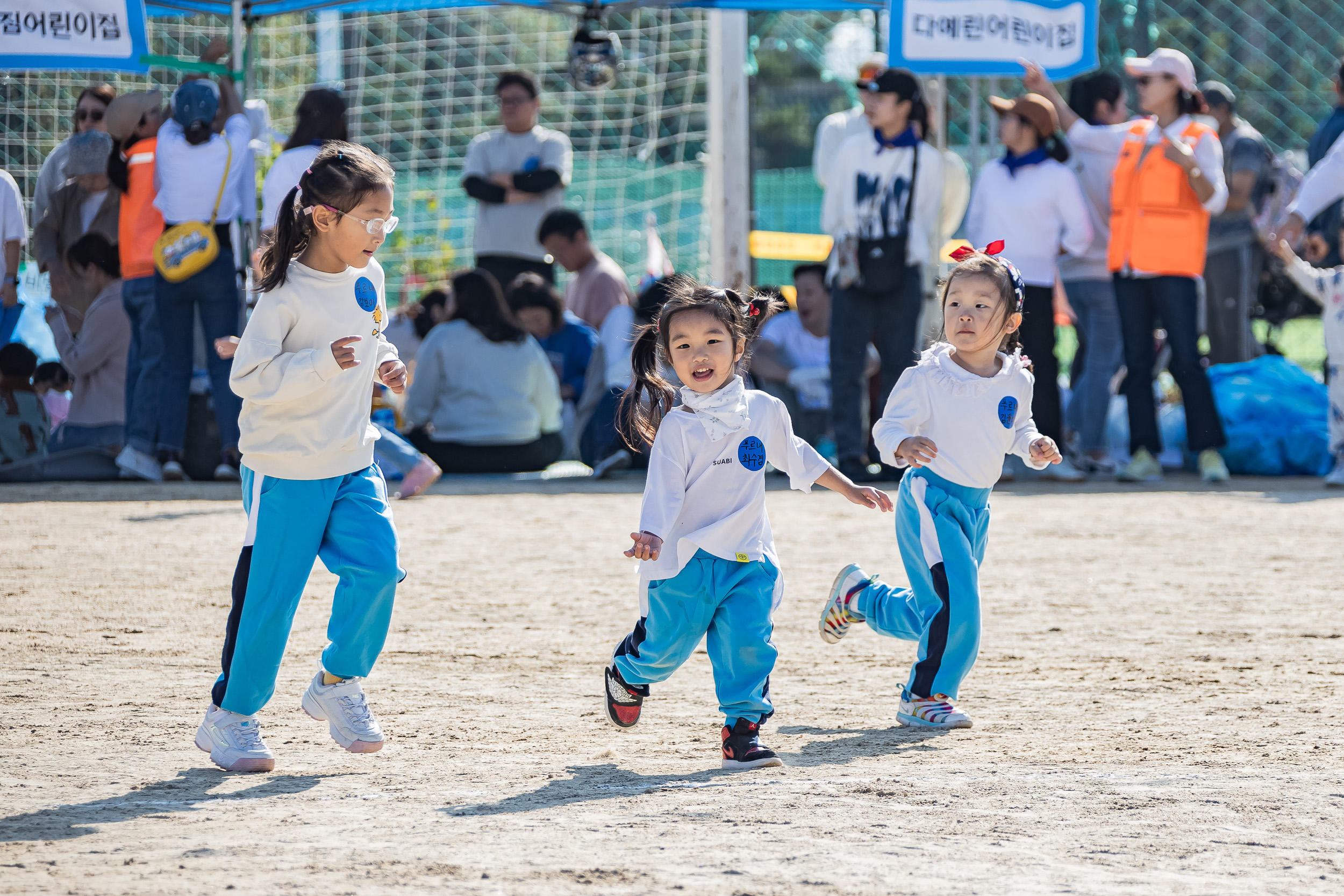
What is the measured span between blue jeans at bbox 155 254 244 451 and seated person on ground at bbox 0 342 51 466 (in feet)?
2.56

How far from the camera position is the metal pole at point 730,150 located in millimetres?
10188

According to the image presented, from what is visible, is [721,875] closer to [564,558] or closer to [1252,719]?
[1252,719]

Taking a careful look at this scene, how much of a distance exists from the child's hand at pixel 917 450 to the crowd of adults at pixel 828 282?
167 inches

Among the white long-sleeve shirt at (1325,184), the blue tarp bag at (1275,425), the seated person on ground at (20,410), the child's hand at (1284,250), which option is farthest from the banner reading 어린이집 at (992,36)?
the seated person on ground at (20,410)

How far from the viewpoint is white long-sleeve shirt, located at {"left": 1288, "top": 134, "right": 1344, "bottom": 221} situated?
8.59 meters

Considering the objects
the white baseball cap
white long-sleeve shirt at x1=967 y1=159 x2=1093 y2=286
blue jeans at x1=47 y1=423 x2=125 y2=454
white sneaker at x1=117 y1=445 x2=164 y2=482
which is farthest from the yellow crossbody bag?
the white baseball cap

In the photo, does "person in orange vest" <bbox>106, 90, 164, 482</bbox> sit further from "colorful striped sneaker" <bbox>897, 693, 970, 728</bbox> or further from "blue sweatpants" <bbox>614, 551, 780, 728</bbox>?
"colorful striped sneaker" <bbox>897, 693, 970, 728</bbox>

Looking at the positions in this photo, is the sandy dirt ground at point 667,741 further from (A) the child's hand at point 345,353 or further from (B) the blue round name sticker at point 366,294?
(B) the blue round name sticker at point 366,294

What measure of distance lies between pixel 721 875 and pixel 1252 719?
6.00 ft

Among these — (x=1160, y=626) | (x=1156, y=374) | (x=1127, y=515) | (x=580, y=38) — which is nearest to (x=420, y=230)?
(x=580, y=38)

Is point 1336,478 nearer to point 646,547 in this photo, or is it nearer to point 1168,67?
point 1168,67

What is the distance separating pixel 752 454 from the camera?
3.70 metres

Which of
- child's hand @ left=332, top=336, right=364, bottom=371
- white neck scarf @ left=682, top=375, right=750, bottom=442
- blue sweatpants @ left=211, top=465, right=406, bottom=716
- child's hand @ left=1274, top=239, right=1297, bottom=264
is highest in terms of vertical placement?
child's hand @ left=1274, top=239, right=1297, bottom=264

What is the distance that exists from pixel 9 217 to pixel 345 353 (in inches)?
215
